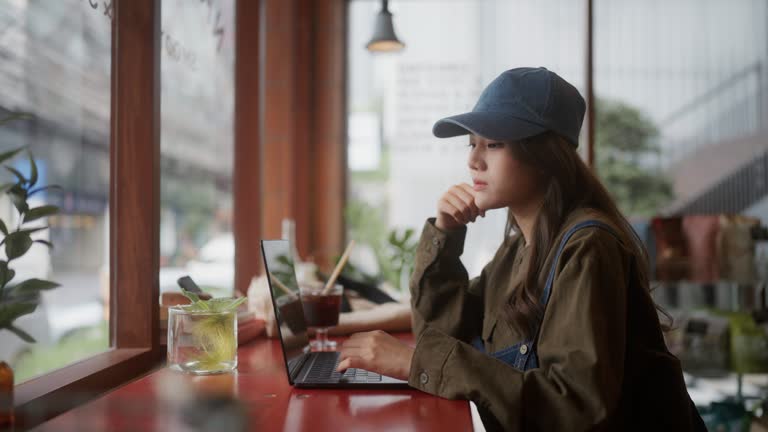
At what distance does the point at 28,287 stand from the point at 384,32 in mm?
2383

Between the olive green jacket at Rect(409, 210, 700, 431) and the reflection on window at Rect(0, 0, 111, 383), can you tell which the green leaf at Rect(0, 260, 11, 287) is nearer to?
the reflection on window at Rect(0, 0, 111, 383)

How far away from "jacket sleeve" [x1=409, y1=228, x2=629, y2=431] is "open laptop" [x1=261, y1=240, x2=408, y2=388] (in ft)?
0.43

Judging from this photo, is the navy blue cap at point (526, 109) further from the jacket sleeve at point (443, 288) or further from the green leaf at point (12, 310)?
the green leaf at point (12, 310)

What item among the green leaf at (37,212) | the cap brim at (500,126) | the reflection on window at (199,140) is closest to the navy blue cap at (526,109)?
the cap brim at (500,126)

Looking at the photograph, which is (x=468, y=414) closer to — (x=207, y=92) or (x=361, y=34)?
(x=207, y=92)

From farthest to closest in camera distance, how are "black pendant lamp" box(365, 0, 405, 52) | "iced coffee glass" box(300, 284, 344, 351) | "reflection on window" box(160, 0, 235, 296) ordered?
1. "black pendant lamp" box(365, 0, 405, 52)
2. "reflection on window" box(160, 0, 235, 296)
3. "iced coffee glass" box(300, 284, 344, 351)

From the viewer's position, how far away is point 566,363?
3.31 feet

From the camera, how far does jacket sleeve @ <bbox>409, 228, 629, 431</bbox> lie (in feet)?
3.26

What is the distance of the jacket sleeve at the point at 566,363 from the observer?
99 centimetres

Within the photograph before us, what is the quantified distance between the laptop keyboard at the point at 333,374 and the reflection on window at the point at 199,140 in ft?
2.61

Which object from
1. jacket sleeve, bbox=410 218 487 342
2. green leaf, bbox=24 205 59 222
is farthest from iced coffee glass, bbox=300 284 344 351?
green leaf, bbox=24 205 59 222

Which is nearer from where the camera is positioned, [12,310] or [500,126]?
[12,310]

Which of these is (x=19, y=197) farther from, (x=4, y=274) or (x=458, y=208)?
(x=458, y=208)

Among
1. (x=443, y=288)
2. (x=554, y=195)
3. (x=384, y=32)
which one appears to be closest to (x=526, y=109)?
(x=554, y=195)
